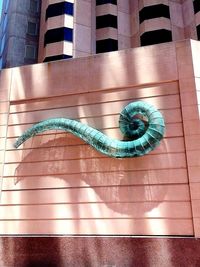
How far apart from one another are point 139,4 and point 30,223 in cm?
1930

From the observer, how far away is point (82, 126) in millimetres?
9547

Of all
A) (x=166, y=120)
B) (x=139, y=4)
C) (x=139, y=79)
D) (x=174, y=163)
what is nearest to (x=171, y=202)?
(x=174, y=163)

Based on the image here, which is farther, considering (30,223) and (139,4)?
(139,4)

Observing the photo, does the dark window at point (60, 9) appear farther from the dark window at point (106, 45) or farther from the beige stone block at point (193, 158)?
the beige stone block at point (193, 158)

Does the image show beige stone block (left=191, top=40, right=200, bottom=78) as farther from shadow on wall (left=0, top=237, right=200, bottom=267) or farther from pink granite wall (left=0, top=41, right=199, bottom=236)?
shadow on wall (left=0, top=237, right=200, bottom=267)

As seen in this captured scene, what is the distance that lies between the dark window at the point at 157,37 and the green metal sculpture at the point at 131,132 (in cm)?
1268

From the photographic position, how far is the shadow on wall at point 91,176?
884 cm

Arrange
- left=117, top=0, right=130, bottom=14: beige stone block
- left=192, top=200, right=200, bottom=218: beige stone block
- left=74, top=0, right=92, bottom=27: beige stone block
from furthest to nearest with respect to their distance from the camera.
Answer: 1. left=117, top=0, right=130, bottom=14: beige stone block
2. left=74, top=0, right=92, bottom=27: beige stone block
3. left=192, top=200, right=200, bottom=218: beige stone block

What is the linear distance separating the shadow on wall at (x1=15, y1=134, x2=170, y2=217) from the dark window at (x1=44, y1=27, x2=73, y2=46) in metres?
12.2

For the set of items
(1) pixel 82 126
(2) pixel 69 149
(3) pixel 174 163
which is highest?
(1) pixel 82 126

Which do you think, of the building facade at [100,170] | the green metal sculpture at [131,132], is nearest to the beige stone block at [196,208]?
the building facade at [100,170]

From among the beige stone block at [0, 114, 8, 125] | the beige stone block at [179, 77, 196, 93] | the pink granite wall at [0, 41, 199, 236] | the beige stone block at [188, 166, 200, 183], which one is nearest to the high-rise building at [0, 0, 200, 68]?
the pink granite wall at [0, 41, 199, 236]

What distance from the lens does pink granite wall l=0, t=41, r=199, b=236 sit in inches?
343

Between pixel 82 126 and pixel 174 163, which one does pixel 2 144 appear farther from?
pixel 174 163
